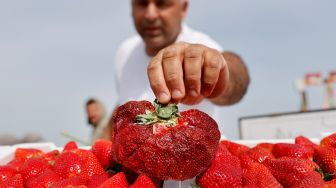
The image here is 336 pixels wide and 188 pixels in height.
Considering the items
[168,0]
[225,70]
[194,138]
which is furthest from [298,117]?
[194,138]

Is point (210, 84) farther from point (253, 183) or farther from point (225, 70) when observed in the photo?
point (253, 183)

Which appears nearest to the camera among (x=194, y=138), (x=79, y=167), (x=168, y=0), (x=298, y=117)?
(x=194, y=138)

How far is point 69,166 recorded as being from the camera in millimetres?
1699

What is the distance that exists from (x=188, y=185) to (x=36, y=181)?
585 millimetres

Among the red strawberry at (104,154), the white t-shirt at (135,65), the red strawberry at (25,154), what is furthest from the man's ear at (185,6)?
the red strawberry at (104,154)

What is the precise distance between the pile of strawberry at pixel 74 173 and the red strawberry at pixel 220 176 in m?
0.17

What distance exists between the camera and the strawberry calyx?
1.42m

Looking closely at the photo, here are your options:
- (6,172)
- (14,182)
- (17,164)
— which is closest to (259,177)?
(14,182)

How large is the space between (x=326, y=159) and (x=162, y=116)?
2.50 ft

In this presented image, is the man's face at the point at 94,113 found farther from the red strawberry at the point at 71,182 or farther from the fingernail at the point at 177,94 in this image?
the fingernail at the point at 177,94

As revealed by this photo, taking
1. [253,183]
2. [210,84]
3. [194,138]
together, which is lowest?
[253,183]

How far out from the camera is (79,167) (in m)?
1.70

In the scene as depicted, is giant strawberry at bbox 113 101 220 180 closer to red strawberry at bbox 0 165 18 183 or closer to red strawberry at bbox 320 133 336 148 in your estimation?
red strawberry at bbox 0 165 18 183

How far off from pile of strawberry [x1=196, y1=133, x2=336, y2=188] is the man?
281 mm
